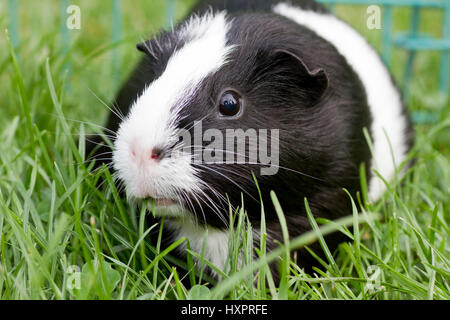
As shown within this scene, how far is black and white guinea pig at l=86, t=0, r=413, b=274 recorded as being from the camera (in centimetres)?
217

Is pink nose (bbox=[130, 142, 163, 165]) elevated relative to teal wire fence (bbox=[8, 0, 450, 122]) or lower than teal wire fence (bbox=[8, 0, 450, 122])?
lower

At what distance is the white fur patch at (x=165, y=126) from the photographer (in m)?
2.12

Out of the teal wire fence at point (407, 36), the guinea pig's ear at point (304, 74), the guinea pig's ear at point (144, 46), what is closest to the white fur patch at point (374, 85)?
the guinea pig's ear at point (304, 74)

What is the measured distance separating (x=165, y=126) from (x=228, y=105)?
0.28 metres

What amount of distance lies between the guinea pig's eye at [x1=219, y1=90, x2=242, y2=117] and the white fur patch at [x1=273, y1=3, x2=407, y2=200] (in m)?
0.86

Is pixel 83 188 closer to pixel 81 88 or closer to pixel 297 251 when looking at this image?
pixel 297 251

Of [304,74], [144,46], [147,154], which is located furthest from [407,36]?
[147,154]

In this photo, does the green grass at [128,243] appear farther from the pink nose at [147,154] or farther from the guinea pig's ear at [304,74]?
the guinea pig's ear at [304,74]

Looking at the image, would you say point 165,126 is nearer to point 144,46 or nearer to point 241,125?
point 241,125

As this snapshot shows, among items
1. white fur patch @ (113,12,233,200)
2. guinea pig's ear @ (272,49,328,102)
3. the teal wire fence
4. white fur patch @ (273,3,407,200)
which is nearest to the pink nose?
white fur patch @ (113,12,233,200)

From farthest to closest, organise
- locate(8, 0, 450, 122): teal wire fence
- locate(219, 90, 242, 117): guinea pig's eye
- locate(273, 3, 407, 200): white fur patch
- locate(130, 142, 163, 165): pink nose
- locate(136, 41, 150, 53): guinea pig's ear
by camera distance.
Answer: locate(8, 0, 450, 122): teal wire fence, locate(273, 3, 407, 200): white fur patch, locate(136, 41, 150, 53): guinea pig's ear, locate(219, 90, 242, 117): guinea pig's eye, locate(130, 142, 163, 165): pink nose

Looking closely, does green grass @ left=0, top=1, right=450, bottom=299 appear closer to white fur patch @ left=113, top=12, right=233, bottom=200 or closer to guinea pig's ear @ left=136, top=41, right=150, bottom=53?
white fur patch @ left=113, top=12, right=233, bottom=200

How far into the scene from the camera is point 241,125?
229 centimetres
